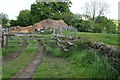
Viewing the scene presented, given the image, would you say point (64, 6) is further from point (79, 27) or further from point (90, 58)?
point (90, 58)

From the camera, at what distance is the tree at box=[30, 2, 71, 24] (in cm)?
4581

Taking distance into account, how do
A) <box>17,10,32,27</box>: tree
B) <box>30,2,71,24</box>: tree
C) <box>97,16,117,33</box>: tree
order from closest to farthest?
1. <box>97,16,117,33</box>: tree
2. <box>30,2,71,24</box>: tree
3. <box>17,10,32,27</box>: tree

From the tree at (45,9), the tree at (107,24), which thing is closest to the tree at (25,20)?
the tree at (45,9)

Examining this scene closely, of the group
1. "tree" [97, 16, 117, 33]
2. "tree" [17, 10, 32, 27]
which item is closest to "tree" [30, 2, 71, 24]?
"tree" [17, 10, 32, 27]

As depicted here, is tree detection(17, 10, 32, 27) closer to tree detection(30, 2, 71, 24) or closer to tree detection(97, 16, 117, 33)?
tree detection(30, 2, 71, 24)

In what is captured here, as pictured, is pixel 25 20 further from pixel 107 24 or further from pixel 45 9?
pixel 107 24

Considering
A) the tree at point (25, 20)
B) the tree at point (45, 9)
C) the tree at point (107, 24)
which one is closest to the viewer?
the tree at point (107, 24)

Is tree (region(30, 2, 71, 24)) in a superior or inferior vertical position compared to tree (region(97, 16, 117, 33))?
superior

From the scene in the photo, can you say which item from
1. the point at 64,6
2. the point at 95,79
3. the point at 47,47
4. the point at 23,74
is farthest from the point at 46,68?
the point at 64,6

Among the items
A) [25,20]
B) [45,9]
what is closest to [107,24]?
[45,9]

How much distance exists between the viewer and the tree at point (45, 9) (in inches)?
1804

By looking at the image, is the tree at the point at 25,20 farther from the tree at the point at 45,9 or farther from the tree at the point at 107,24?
the tree at the point at 107,24

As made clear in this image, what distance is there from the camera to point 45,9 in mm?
45375

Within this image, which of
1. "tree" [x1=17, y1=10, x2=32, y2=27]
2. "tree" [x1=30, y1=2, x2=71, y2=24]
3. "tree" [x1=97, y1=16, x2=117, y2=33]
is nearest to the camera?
"tree" [x1=97, y1=16, x2=117, y2=33]
